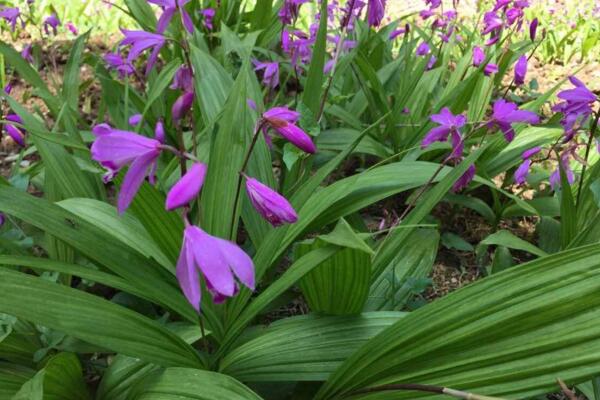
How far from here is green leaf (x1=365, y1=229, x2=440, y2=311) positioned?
1506mm

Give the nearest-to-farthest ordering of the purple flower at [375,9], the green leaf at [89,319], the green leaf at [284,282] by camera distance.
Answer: the green leaf at [89,319], the green leaf at [284,282], the purple flower at [375,9]

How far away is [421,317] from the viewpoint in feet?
3.51

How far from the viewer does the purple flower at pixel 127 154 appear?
0.93 m

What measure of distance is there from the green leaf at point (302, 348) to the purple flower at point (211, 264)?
0.38 metres

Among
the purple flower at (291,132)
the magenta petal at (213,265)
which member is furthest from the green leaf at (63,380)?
the purple flower at (291,132)

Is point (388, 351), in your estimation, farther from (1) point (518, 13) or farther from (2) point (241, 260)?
(1) point (518, 13)

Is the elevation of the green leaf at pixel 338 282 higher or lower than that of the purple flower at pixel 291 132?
lower

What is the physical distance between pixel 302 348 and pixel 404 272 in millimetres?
533

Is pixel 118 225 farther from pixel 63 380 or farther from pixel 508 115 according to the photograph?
pixel 508 115

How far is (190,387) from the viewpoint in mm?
1018

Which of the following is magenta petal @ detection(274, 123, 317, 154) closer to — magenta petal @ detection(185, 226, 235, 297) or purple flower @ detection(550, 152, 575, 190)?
magenta petal @ detection(185, 226, 235, 297)

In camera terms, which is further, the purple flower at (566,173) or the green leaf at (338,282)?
the purple flower at (566,173)

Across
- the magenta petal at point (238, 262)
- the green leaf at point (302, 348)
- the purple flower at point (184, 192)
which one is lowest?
the green leaf at point (302, 348)

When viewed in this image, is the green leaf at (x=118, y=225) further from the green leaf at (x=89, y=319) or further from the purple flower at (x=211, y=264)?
the purple flower at (x=211, y=264)
